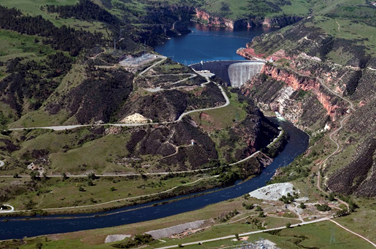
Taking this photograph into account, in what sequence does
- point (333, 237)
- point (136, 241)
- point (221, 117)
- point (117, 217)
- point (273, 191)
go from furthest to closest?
point (221, 117) < point (273, 191) < point (117, 217) < point (136, 241) < point (333, 237)

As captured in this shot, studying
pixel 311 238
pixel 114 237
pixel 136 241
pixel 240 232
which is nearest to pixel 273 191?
pixel 240 232

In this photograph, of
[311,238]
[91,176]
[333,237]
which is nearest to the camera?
[333,237]

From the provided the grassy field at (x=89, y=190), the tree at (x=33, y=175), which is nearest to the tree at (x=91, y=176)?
the grassy field at (x=89, y=190)

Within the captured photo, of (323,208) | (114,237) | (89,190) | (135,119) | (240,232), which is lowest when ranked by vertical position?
(89,190)

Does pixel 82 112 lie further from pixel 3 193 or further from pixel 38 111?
pixel 3 193

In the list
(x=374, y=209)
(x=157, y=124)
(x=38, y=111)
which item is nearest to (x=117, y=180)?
(x=157, y=124)

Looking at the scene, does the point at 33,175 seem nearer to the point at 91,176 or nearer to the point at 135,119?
the point at 91,176

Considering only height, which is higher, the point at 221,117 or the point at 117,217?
the point at 221,117

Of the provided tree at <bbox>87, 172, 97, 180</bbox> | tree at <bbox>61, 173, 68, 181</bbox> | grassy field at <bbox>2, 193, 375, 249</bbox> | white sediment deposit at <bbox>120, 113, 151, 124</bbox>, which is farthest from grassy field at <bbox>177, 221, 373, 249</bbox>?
white sediment deposit at <bbox>120, 113, 151, 124</bbox>
